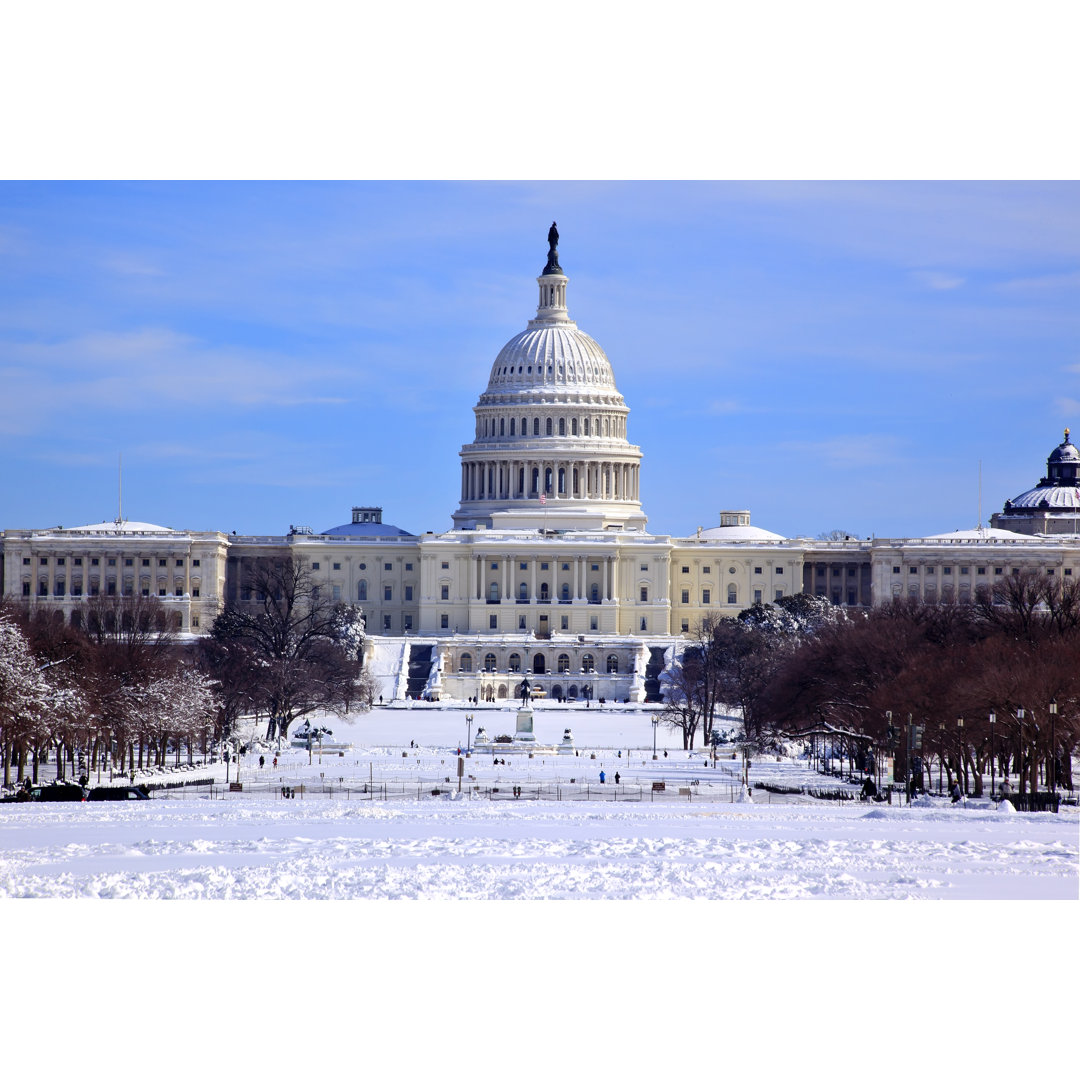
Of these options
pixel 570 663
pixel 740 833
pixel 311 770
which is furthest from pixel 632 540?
pixel 740 833

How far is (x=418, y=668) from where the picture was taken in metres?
144

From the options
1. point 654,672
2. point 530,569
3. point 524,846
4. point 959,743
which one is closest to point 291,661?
point 959,743

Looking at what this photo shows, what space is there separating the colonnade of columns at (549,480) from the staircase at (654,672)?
37.1 metres

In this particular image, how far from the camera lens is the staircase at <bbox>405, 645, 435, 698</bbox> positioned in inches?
5384

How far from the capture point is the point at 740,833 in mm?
49438

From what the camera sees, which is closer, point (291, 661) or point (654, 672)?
point (291, 661)

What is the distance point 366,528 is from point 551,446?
17549 mm

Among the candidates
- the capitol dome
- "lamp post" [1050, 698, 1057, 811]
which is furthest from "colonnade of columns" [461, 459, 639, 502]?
"lamp post" [1050, 698, 1057, 811]

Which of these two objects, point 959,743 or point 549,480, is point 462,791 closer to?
point 959,743

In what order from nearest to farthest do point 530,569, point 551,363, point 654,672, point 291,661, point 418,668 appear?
point 291,661
point 654,672
point 418,668
point 530,569
point 551,363

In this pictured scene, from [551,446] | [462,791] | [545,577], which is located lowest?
[462,791]

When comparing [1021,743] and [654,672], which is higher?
[654,672]

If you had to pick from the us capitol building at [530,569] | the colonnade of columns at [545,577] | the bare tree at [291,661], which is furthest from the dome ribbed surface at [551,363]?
the bare tree at [291,661]

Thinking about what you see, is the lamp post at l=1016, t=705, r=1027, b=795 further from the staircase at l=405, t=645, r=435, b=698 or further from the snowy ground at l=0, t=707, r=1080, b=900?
the staircase at l=405, t=645, r=435, b=698
